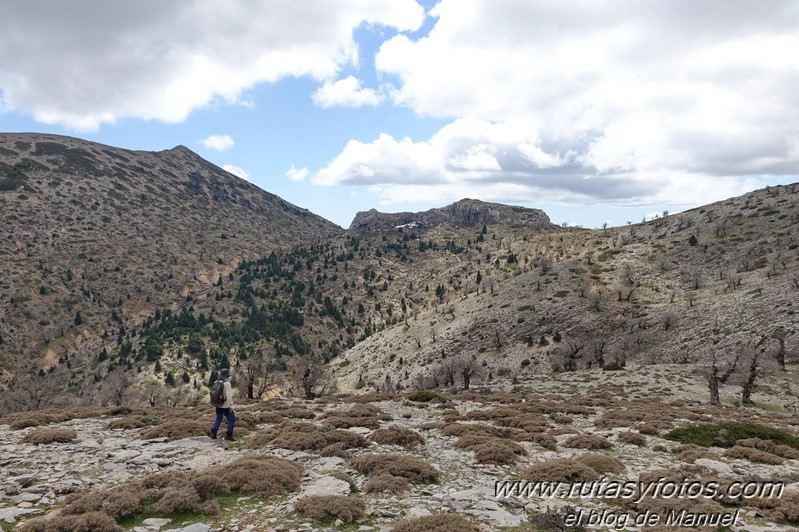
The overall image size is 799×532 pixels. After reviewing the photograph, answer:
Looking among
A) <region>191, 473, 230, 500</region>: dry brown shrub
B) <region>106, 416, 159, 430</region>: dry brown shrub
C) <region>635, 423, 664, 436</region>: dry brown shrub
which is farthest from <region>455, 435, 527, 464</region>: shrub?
<region>106, 416, 159, 430</region>: dry brown shrub

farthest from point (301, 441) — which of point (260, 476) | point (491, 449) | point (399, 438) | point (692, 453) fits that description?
point (692, 453)

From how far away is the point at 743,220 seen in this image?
352 ft

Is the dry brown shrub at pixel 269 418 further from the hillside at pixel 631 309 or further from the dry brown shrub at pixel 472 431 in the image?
the hillside at pixel 631 309

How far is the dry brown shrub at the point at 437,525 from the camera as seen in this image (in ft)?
30.8

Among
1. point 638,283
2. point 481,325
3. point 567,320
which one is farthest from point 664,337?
point 481,325

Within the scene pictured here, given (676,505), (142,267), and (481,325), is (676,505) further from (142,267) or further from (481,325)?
(142,267)

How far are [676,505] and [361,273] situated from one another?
544 ft

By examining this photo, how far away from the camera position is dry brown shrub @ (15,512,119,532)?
8.98 meters

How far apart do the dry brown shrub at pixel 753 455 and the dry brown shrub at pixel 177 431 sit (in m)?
23.9

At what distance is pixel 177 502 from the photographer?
416 inches

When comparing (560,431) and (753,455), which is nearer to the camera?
(753,455)

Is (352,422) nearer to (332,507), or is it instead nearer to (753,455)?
(332,507)

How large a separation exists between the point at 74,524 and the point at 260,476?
4713mm

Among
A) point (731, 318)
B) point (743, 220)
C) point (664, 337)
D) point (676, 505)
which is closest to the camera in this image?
point (676, 505)
